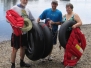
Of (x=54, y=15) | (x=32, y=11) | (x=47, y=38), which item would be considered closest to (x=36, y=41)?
(x=47, y=38)

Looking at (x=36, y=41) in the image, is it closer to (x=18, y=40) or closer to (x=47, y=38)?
(x=47, y=38)

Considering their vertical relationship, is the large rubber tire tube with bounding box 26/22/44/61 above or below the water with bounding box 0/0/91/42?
above

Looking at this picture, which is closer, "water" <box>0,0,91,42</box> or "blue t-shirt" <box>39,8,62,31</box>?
"blue t-shirt" <box>39,8,62,31</box>

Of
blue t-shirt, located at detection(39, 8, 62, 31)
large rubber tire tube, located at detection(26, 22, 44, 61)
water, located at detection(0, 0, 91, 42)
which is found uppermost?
blue t-shirt, located at detection(39, 8, 62, 31)

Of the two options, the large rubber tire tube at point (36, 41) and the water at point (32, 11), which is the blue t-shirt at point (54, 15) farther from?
the water at point (32, 11)

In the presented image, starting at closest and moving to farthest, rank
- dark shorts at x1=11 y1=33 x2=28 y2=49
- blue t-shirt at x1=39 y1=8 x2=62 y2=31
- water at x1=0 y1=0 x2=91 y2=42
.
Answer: dark shorts at x1=11 y1=33 x2=28 y2=49 < blue t-shirt at x1=39 y1=8 x2=62 y2=31 < water at x1=0 y1=0 x2=91 y2=42

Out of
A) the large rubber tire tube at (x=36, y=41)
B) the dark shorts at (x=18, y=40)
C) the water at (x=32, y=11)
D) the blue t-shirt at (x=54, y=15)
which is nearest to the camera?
the dark shorts at (x=18, y=40)

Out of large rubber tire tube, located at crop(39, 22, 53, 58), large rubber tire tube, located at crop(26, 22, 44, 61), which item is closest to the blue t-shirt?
large rubber tire tube, located at crop(39, 22, 53, 58)

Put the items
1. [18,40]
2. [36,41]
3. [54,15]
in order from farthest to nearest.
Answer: [54,15]
[36,41]
[18,40]

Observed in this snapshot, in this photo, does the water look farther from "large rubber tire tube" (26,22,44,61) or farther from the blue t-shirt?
"large rubber tire tube" (26,22,44,61)

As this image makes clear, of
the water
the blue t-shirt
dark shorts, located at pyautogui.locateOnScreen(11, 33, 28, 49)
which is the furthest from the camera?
the water

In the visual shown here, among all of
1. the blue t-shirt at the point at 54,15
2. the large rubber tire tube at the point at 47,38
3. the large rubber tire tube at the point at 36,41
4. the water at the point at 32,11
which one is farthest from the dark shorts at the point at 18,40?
the water at the point at 32,11

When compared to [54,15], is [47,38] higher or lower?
lower

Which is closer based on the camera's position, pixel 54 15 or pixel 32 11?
pixel 54 15
